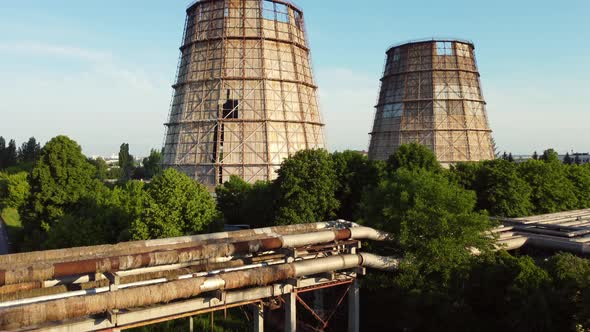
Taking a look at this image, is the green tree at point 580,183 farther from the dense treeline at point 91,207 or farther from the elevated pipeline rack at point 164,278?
the dense treeline at point 91,207

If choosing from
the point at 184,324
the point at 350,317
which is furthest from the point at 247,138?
the point at 350,317

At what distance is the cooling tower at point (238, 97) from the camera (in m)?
40.4

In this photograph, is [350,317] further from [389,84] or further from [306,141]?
[389,84]

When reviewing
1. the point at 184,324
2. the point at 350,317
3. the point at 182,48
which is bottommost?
the point at 184,324

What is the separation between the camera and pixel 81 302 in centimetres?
1079

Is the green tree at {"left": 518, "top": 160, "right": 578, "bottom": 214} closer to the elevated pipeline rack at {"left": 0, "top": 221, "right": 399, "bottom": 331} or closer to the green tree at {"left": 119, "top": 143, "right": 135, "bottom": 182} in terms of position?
the elevated pipeline rack at {"left": 0, "top": 221, "right": 399, "bottom": 331}

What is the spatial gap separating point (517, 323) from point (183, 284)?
38.4 feet

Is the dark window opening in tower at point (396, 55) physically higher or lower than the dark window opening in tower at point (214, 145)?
higher

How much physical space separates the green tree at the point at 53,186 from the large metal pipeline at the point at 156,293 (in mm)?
22589

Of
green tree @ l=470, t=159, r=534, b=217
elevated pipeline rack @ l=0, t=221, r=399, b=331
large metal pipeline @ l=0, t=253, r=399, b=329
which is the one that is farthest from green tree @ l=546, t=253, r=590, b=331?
green tree @ l=470, t=159, r=534, b=217

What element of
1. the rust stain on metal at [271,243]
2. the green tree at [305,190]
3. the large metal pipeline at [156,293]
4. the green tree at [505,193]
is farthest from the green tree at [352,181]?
the rust stain on metal at [271,243]

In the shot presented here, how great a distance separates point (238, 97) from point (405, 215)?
25511mm

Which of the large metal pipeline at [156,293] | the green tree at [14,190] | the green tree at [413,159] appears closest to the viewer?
the large metal pipeline at [156,293]

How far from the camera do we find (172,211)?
902 inches
